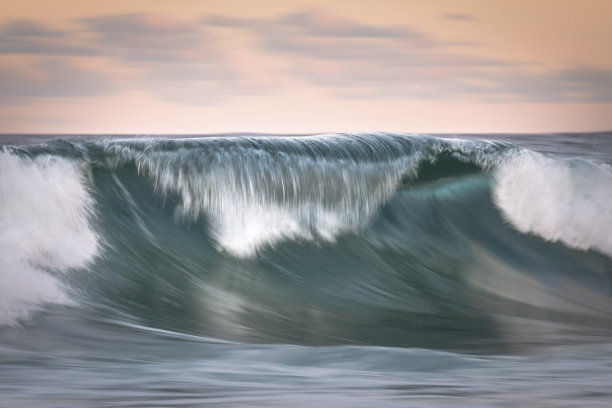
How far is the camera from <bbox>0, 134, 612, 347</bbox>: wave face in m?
4.16

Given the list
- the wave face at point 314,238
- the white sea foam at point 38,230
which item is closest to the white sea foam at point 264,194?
the wave face at point 314,238

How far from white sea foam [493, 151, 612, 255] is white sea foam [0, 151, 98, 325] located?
300 centimetres

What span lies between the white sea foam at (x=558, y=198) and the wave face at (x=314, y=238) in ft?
0.05

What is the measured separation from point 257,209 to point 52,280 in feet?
5.54

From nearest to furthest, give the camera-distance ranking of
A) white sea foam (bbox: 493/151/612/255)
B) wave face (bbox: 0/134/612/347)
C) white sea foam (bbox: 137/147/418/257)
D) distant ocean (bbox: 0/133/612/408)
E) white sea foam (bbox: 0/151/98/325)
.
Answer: distant ocean (bbox: 0/133/612/408) < white sea foam (bbox: 0/151/98/325) < wave face (bbox: 0/134/612/347) < white sea foam (bbox: 137/147/418/257) < white sea foam (bbox: 493/151/612/255)

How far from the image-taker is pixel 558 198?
6.46 m

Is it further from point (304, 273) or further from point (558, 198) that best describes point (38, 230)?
point (558, 198)

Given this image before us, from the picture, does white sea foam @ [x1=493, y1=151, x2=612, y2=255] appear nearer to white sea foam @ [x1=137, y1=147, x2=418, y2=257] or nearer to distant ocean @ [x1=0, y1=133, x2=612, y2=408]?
distant ocean @ [x1=0, y1=133, x2=612, y2=408]

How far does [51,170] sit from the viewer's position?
4852mm

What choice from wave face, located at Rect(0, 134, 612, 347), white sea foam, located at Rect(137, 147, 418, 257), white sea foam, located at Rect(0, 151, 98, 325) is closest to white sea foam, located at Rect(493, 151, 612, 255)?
wave face, located at Rect(0, 134, 612, 347)

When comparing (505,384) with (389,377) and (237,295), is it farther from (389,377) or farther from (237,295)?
(237,295)

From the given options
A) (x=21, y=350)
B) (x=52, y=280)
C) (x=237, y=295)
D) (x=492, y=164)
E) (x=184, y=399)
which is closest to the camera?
(x=184, y=399)

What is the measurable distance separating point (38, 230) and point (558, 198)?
3719 mm

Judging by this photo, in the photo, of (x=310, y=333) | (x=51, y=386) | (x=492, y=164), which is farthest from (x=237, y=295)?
(x=492, y=164)
